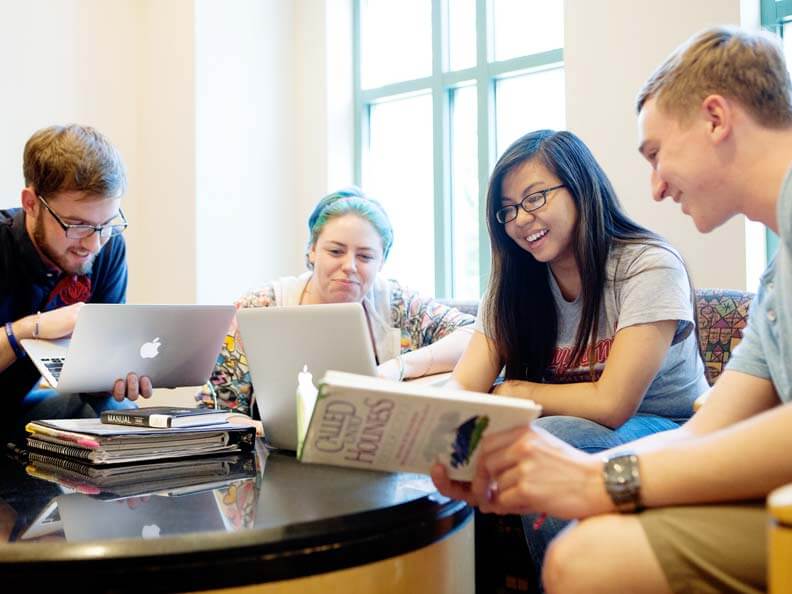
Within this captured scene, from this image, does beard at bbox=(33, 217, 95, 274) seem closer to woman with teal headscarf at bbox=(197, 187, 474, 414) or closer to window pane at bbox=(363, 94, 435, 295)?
woman with teal headscarf at bbox=(197, 187, 474, 414)

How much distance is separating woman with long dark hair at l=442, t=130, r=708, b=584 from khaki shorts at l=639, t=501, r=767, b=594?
2.19 ft

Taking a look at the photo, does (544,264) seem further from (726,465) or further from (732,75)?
(726,465)

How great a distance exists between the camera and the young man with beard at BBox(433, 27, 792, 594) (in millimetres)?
816

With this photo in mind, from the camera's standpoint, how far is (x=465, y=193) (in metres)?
3.89

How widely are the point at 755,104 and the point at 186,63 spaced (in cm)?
315

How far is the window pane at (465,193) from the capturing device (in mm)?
3844

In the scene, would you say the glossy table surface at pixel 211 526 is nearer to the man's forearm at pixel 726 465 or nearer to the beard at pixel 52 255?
the man's forearm at pixel 726 465

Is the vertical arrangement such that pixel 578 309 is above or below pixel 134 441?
above

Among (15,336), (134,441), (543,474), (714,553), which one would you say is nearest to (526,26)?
(15,336)

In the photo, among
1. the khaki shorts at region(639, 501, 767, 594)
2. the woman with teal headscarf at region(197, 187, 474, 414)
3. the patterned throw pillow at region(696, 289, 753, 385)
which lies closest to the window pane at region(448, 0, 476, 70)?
the woman with teal headscarf at region(197, 187, 474, 414)

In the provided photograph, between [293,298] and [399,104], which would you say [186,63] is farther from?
[293,298]

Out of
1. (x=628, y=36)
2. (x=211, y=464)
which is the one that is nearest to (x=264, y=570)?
(x=211, y=464)

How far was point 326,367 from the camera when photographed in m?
1.44

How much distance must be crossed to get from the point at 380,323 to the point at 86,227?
0.82 m
